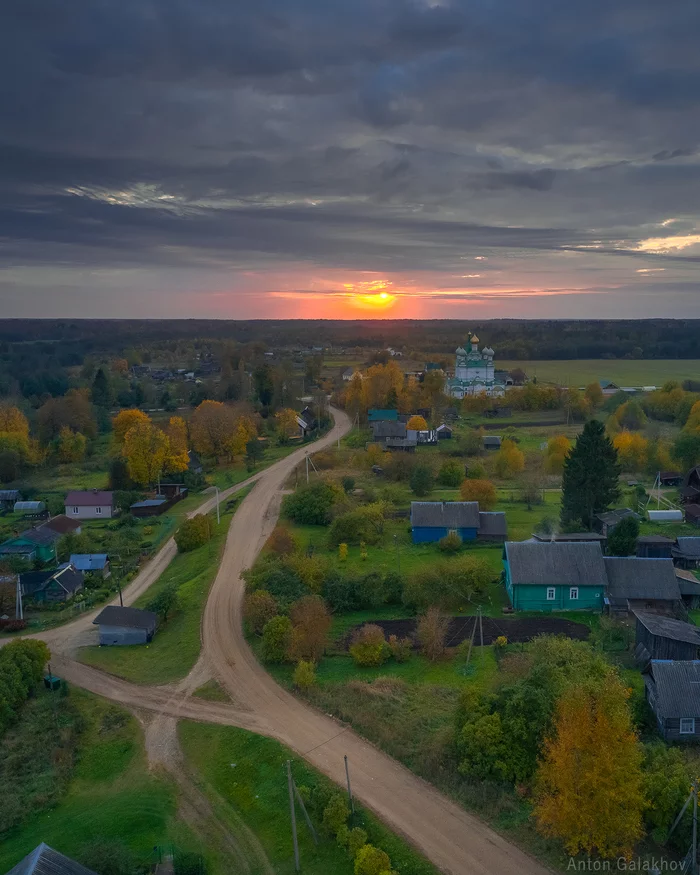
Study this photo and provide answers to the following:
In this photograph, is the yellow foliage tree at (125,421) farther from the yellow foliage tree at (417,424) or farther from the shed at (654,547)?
the shed at (654,547)

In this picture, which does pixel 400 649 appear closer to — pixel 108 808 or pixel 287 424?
pixel 108 808

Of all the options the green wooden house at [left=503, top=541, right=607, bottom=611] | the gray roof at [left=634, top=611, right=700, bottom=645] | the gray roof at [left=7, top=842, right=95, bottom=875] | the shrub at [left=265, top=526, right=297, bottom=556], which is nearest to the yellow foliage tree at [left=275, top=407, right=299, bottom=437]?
the shrub at [left=265, top=526, right=297, bottom=556]

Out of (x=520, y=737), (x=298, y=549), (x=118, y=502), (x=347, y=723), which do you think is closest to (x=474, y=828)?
(x=520, y=737)

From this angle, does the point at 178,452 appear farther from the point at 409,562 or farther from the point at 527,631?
the point at 527,631

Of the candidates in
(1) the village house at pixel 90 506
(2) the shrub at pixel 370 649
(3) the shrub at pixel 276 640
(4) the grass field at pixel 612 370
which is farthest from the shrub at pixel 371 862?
(4) the grass field at pixel 612 370

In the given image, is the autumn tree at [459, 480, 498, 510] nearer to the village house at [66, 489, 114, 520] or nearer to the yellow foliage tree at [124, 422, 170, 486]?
the yellow foliage tree at [124, 422, 170, 486]
